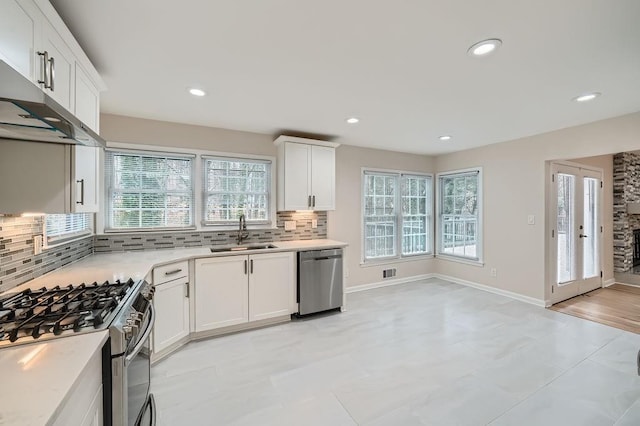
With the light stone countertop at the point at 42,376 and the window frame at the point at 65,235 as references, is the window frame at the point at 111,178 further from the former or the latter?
the light stone countertop at the point at 42,376

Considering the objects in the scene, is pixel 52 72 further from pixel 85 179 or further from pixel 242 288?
pixel 242 288

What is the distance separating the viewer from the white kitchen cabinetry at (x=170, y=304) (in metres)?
2.44

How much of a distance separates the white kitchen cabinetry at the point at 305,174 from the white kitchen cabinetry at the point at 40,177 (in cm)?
217

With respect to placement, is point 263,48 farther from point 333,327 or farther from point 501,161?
point 501,161

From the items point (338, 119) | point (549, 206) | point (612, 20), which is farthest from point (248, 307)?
point (549, 206)

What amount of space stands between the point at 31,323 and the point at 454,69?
115 inches

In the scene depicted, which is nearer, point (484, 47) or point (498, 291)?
point (484, 47)

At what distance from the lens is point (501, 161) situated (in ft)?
14.3

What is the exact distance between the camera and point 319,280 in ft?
11.5

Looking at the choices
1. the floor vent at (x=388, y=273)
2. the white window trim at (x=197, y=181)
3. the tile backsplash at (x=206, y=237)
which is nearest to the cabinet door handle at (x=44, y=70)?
the white window trim at (x=197, y=181)

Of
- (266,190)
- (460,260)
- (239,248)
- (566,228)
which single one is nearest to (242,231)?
(239,248)

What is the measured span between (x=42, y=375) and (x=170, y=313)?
186 cm

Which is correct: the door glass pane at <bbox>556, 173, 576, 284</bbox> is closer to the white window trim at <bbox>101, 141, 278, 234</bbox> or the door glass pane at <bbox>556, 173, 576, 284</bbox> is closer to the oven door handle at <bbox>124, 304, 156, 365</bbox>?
the white window trim at <bbox>101, 141, 278, 234</bbox>

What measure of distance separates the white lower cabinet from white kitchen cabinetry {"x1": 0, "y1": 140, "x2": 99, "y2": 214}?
41.1 inches
